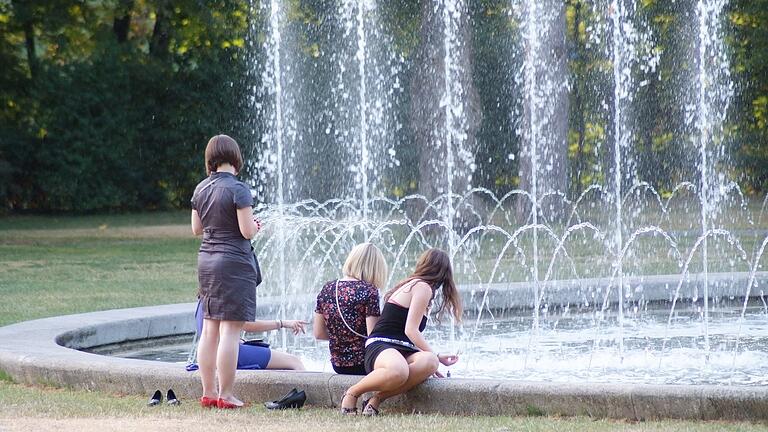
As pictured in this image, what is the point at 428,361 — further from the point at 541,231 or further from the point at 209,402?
the point at 541,231

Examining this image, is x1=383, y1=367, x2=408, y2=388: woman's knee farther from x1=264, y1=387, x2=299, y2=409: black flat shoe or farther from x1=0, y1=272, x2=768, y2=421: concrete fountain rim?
x1=264, y1=387, x2=299, y2=409: black flat shoe

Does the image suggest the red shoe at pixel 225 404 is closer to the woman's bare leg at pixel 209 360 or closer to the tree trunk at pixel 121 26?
the woman's bare leg at pixel 209 360

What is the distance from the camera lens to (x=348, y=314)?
6.75 meters

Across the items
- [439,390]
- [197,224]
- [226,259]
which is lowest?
[439,390]

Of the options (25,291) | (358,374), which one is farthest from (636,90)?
(358,374)

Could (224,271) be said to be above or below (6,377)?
above

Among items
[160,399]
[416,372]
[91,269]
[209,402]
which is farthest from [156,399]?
[91,269]

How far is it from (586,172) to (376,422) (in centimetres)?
2622

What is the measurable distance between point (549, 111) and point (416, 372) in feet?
61.6

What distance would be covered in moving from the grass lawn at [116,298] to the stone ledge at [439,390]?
7cm

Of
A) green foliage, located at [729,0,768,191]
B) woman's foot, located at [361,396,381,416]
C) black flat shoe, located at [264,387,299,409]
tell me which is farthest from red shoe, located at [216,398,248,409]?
green foliage, located at [729,0,768,191]

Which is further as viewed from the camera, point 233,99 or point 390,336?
point 233,99

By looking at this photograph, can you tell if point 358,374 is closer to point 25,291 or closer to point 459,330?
point 459,330

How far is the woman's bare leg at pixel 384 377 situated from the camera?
628 centimetres
